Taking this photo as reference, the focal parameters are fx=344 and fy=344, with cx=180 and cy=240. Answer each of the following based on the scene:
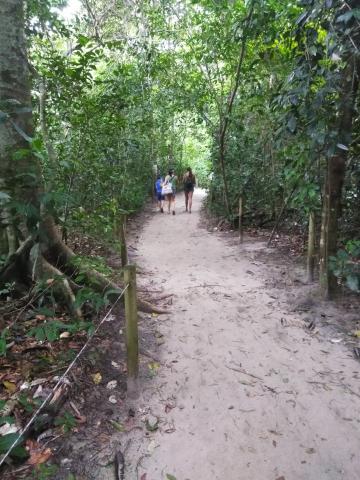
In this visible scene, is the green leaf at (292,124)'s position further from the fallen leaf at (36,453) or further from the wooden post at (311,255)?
the fallen leaf at (36,453)

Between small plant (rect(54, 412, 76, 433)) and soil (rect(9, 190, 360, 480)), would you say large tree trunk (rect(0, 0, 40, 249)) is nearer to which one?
small plant (rect(54, 412, 76, 433))

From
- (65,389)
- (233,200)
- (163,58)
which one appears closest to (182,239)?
(233,200)

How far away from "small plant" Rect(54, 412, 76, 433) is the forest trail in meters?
0.48

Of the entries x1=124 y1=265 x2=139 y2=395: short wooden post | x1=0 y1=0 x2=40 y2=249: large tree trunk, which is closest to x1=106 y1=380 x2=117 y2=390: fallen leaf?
x1=124 y1=265 x2=139 y2=395: short wooden post

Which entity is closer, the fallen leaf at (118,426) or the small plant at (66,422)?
the small plant at (66,422)

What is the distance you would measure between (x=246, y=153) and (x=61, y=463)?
28.3 feet

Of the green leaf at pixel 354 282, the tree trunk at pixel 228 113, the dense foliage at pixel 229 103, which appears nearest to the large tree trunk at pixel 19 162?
the dense foliage at pixel 229 103

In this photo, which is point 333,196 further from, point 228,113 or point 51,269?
point 228,113

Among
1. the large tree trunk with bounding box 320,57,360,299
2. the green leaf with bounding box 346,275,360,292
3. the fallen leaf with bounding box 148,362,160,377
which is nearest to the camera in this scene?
the green leaf with bounding box 346,275,360,292

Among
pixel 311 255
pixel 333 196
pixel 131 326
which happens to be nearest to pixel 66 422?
pixel 131 326

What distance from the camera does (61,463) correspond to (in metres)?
2.34

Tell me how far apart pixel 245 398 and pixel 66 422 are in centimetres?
155

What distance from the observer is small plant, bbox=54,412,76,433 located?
258cm

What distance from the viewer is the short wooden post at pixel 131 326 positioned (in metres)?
2.91
